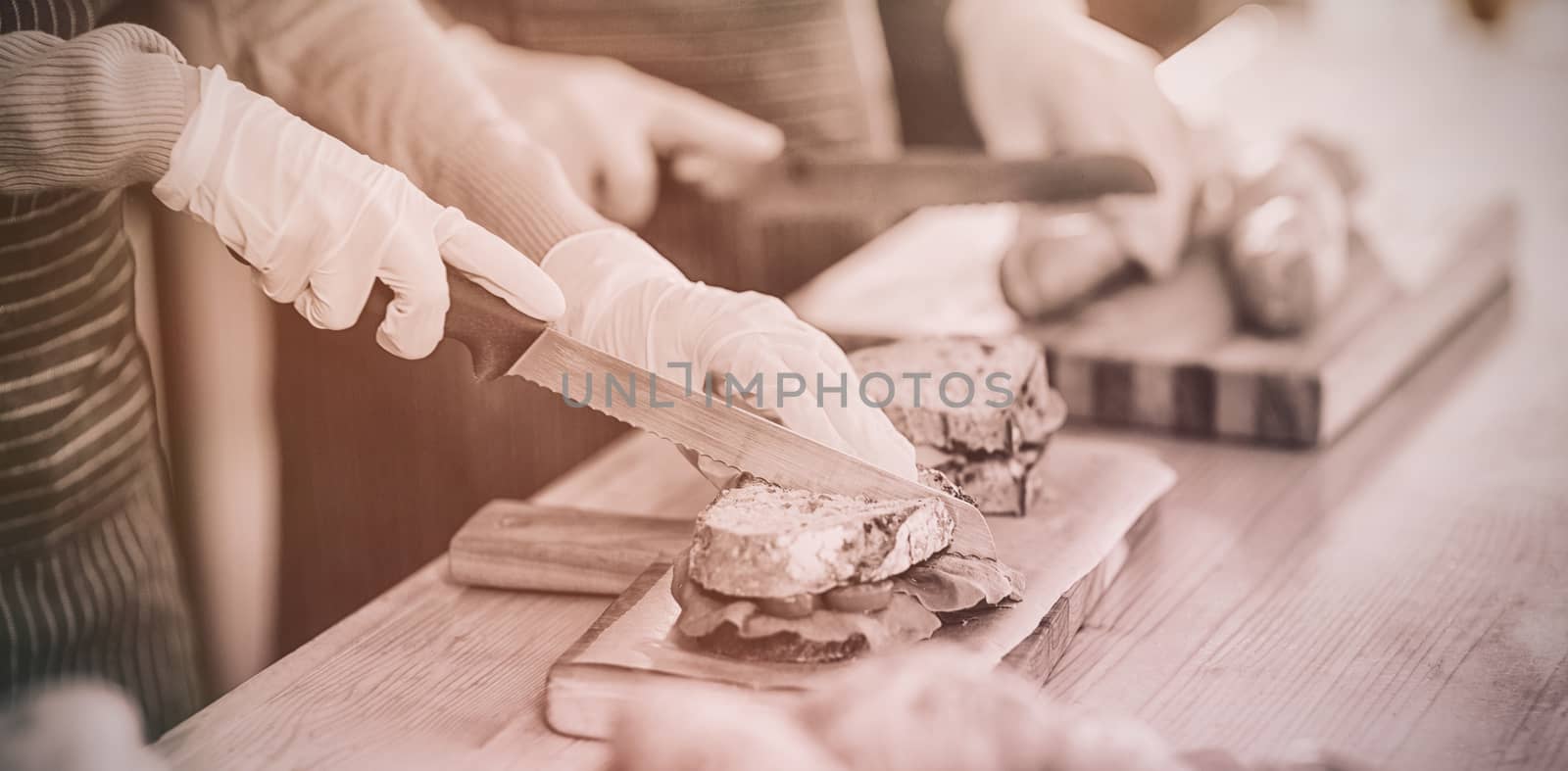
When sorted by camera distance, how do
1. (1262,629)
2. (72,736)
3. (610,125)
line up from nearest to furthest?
1. (72,736)
2. (1262,629)
3. (610,125)

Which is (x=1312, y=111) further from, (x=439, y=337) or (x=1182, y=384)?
(x=439, y=337)

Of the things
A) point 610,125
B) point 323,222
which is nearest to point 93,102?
point 323,222

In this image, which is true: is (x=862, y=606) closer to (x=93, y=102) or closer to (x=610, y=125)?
(x=93, y=102)

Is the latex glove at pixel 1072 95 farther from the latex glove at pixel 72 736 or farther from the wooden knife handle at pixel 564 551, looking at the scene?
the latex glove at pixel 72 736

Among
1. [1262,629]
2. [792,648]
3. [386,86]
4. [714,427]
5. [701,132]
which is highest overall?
[386,86]

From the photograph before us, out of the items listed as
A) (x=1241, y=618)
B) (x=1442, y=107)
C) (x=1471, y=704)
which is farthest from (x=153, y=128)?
(x=1442, y=107)

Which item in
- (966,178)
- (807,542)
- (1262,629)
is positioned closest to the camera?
(807,542)

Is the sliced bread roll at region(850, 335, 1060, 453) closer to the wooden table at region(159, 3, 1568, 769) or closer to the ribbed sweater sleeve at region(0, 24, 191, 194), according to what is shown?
the wooden table at region(159, 3, 1568, 769)

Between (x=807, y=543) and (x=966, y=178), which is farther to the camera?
(x=966, y=178)

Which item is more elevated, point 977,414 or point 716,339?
point 716,339
